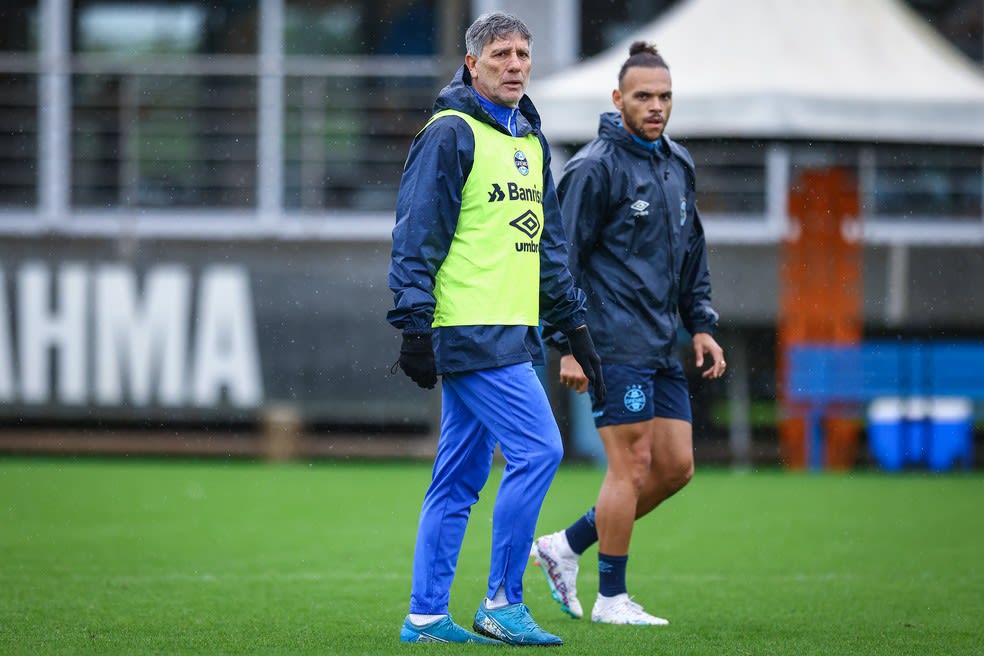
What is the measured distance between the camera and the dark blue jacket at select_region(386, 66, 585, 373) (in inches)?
210

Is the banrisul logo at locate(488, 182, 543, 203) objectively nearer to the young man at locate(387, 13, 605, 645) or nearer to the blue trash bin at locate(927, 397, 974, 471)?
the young man at locate(387, 13, 605, 645)

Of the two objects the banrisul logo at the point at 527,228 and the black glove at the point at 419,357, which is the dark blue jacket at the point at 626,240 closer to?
the banrisul logo at the point at 527,228

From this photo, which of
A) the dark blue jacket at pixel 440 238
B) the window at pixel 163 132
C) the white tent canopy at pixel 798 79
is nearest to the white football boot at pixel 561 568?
the dark blue jacket at pixel 440 238

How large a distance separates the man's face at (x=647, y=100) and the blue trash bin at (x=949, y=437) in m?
9.37

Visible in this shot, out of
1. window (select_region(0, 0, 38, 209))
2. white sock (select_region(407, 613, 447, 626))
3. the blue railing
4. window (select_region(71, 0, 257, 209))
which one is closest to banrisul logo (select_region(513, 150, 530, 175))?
white sock (select_region(407, 613, 447, 626))

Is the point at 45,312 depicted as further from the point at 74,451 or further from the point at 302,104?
the point at 302,104

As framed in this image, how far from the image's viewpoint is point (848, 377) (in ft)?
50.1

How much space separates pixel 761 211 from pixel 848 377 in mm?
2665

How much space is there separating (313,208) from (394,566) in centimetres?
940

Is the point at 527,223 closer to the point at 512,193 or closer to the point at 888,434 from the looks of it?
the point at 512,193

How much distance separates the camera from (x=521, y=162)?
5621 mm

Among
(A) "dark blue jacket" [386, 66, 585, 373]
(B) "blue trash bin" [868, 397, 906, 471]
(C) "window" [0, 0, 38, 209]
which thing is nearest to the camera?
(A) "dark blue jacket" [386, 66, 585, 373]

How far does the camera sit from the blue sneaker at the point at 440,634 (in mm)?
5605

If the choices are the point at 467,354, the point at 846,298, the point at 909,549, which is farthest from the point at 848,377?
the point at 467,354
